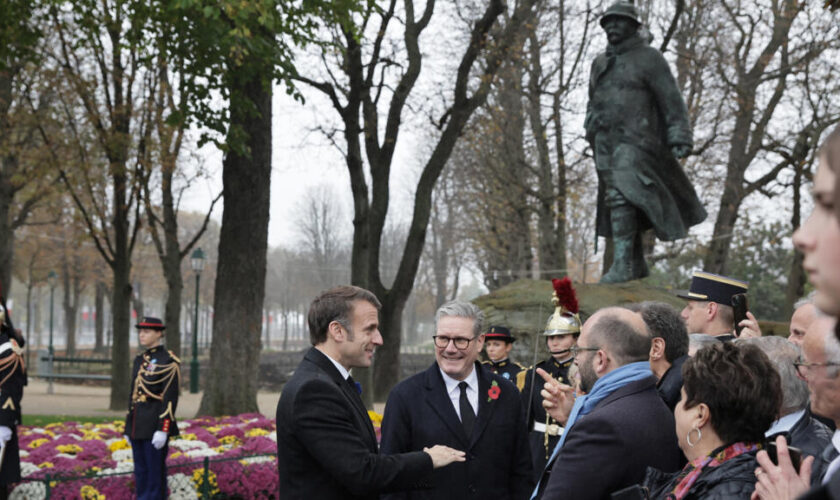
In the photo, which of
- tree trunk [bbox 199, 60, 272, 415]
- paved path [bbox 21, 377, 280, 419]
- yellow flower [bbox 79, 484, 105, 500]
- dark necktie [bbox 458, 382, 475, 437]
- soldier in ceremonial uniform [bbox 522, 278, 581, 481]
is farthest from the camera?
paved path [bbox 21, 377, 280, 419]

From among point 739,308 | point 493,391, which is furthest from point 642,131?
point 493,391

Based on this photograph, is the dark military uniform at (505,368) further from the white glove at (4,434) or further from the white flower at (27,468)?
the white flower at (27,468)

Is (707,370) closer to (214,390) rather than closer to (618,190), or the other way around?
(618,190)

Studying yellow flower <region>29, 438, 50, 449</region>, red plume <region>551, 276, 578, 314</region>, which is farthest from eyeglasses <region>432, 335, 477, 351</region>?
yellow flower <region>29, 438, 50, 449</region>

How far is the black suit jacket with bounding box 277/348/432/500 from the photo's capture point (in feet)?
11.3

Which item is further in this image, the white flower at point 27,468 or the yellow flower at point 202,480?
the white flower at point 27,468

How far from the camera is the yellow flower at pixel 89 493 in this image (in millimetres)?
7684

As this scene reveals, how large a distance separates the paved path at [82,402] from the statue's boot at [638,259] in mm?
10098

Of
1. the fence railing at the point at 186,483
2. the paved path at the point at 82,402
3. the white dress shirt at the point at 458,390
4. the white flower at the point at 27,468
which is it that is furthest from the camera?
the paved path at the point at 82,402

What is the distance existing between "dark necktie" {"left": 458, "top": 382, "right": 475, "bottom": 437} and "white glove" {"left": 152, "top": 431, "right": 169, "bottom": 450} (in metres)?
4.79

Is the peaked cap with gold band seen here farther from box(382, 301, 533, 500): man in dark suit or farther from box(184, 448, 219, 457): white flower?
box(184, 448, 219, 457): white flower

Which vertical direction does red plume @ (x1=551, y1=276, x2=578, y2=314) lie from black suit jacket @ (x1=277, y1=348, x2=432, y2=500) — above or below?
above

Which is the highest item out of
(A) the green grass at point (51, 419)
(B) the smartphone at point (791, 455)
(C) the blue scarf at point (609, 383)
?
(C) the blue scarf at point (609, 383)

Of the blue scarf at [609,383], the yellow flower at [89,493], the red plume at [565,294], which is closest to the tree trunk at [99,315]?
the yellow flower at [89,493]
